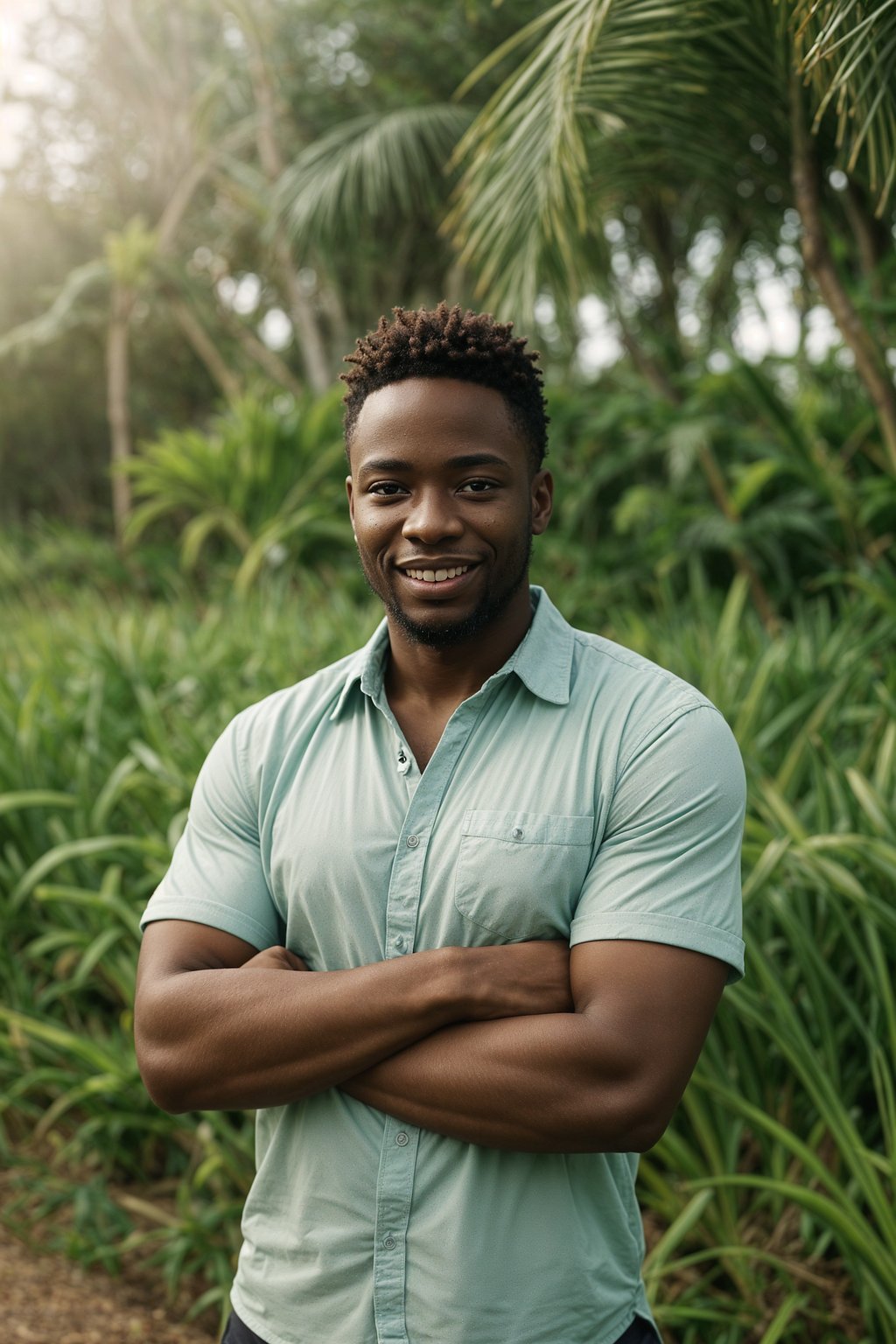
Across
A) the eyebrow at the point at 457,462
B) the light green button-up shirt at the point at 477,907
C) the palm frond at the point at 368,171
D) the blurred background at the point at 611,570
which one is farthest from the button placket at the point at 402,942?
the palm frond at the point at 368,171

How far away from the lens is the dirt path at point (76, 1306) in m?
2.78

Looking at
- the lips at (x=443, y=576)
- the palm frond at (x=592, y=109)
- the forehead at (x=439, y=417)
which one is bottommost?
the lips at (x=443, y=576)

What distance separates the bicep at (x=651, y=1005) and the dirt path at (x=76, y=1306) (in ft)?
6.59

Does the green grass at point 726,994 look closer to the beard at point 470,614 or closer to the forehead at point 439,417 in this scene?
the beard at point 470,614

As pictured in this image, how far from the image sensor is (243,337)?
1393cm

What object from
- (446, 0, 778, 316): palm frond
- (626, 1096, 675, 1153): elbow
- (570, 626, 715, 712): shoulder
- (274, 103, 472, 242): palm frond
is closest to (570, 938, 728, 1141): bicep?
(626, 1096, 675, 1153): elbow

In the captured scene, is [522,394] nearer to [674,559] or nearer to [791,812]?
[791,812]

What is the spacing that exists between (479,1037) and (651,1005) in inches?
8.7

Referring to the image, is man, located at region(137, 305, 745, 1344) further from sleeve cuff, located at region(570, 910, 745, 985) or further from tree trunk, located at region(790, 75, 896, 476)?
tree trunk, located at region(790, 75, 896, 476)

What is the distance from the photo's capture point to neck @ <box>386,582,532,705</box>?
1697 mm

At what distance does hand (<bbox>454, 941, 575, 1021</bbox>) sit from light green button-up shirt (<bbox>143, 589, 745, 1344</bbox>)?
0.14 ft

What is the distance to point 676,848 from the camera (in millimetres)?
1485

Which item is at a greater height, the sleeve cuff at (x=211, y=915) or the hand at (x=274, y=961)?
the sleeve cuff at (x=211, y=915)

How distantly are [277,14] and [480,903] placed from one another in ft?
39.1
